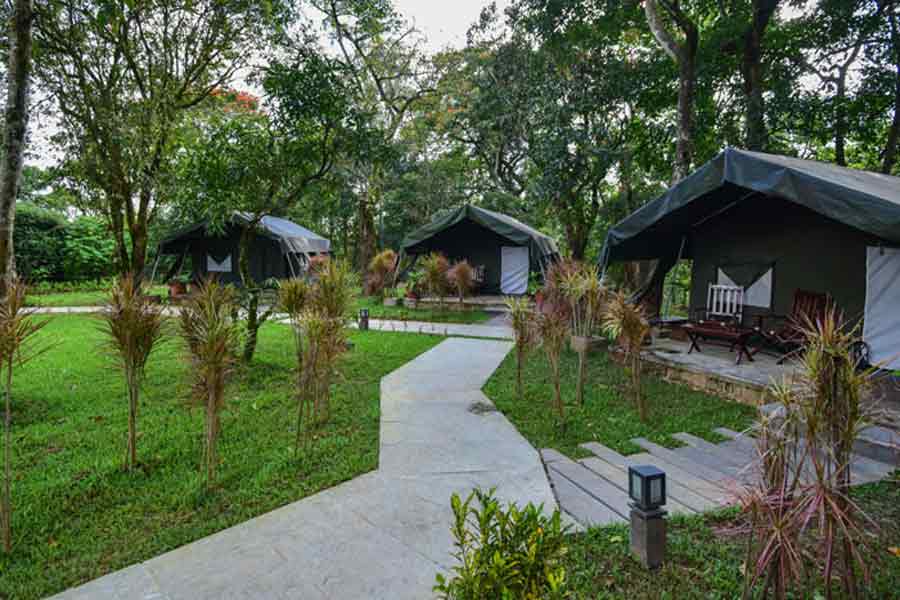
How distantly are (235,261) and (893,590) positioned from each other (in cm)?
1757

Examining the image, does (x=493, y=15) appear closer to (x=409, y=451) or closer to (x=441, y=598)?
(x=409, y=451)

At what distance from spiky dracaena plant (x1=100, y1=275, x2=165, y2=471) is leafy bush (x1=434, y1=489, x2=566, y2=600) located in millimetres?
2844

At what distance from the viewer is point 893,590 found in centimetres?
204

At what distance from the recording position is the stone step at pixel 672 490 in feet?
9.16

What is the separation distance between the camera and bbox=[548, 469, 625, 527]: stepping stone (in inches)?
105

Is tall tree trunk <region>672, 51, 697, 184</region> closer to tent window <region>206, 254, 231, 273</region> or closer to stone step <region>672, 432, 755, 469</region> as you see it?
stone step <region>672, 432, 755, 469</region>

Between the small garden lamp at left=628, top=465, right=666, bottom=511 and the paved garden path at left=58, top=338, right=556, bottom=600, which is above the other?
the small garden lamp at left=628, top=465, right=666, bottom=511

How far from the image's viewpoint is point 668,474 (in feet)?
10.6

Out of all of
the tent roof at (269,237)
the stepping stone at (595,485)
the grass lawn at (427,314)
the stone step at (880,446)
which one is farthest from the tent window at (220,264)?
the stone step at (880,446)

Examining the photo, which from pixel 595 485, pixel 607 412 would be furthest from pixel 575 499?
pixel 607 412

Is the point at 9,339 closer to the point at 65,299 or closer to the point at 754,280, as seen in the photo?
the point at 754,280

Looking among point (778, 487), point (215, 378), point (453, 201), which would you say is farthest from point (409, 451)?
point (453, 201)

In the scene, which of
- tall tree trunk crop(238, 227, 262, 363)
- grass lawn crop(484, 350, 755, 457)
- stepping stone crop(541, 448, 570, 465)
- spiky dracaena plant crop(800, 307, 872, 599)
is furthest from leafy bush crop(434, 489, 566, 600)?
tall tree trunk crop(238, 227, 262, 363)

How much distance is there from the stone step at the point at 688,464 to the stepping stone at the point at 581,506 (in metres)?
0.82
